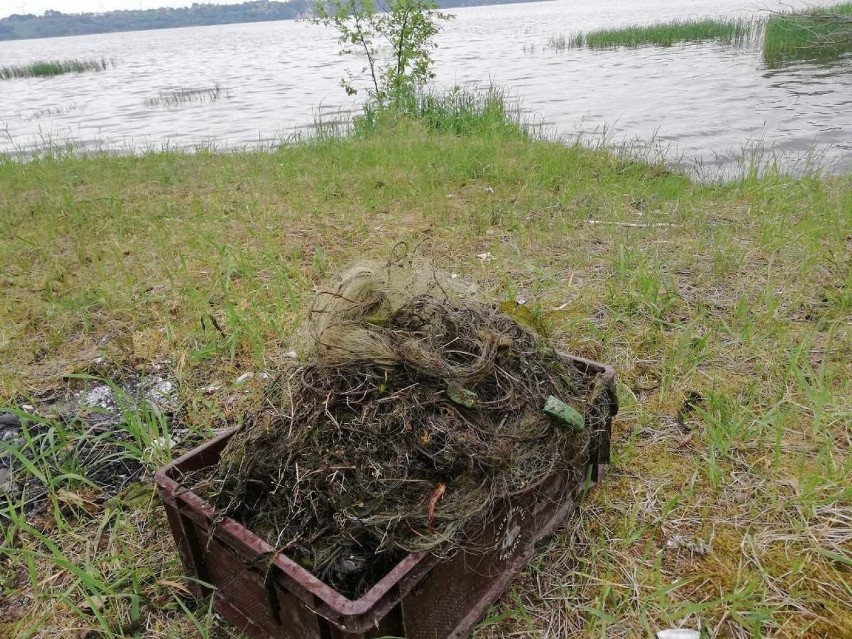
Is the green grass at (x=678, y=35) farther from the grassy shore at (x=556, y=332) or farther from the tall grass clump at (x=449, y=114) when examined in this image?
the grassy shore at (x=556, y=332)

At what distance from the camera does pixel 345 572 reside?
1521 mm

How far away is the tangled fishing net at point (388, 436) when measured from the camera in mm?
1545

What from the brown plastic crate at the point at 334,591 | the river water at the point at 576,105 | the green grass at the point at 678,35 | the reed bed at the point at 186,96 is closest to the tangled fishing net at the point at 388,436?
the brown plastic crate at the point at 334,591

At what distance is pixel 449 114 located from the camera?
8.29 meters

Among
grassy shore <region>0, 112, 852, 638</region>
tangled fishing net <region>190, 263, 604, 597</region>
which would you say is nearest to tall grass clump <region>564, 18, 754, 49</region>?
grassy shore <region>0, 112, 852, 638</region>

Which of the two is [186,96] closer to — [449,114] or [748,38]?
[449,114]

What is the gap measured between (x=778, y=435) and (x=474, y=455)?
3.86ft

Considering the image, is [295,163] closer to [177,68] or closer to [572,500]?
[572,500]

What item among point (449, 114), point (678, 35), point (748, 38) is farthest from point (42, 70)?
point (748, 38)

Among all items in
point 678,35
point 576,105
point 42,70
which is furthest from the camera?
point 42,70

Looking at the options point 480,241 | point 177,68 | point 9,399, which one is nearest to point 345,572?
point 9,399

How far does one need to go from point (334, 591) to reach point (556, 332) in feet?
6.19

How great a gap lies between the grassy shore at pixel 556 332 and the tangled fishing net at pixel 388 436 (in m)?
0.40

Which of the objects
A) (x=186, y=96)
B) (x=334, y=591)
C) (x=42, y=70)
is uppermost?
(x=42, y=70)
